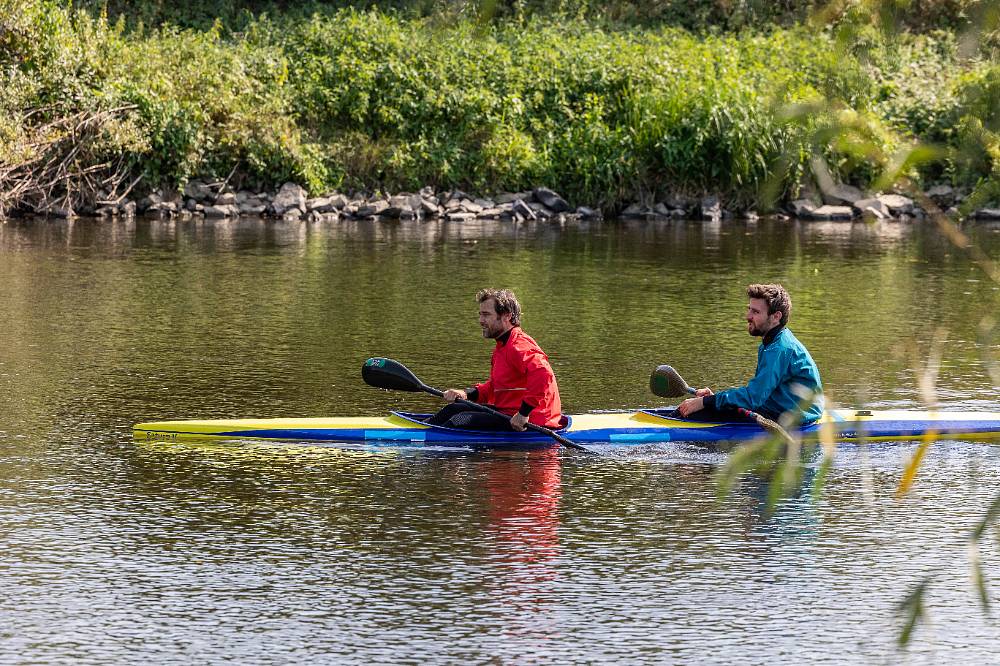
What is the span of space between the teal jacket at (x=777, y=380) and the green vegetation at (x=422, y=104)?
2060 centimetres

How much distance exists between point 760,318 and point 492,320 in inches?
69.2

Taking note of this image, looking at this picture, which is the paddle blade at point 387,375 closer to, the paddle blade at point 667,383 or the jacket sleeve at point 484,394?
the jacket sleeve at point 484,394

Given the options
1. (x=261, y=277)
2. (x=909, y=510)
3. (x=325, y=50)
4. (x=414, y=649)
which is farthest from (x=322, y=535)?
(x=325, y=50)

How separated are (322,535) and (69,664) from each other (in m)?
2.16

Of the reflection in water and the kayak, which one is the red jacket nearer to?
the kayak

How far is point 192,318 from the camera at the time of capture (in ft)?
56.1

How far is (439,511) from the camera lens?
29.1 feet

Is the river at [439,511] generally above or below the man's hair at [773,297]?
below

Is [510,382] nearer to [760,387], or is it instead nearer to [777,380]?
[760,387]

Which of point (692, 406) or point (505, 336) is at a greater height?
point (505, 336)

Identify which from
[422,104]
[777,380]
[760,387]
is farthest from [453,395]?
[422,104]

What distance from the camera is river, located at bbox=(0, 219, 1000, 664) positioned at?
6.79 m

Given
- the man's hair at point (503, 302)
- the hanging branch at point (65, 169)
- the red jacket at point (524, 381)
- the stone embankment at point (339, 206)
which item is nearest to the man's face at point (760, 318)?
the red jacket at point (524, 381)

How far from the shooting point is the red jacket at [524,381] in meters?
10.4
